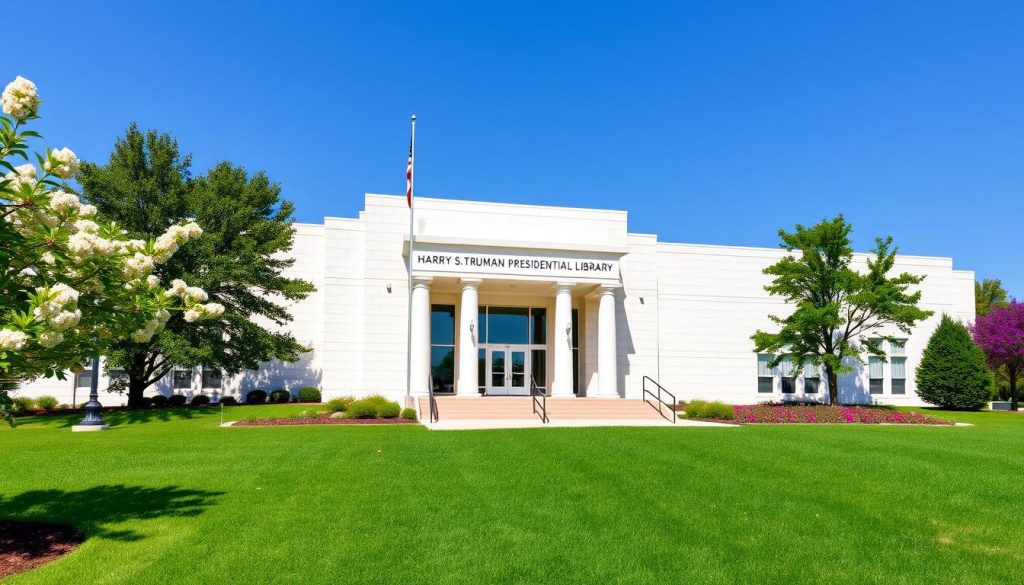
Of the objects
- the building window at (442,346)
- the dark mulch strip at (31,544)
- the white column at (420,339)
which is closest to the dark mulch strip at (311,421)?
the white column at (420,339)

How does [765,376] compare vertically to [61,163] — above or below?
below

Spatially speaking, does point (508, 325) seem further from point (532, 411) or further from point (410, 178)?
point (410, 178)

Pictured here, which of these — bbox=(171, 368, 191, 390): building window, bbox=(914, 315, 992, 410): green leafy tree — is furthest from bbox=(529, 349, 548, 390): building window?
bbox=(914, 315, 992, 410): green leafy tree

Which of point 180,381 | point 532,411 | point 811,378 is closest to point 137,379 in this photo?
point 180,381

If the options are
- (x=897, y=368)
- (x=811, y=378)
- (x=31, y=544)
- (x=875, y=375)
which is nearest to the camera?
(x=31, y=544)

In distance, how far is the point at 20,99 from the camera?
497 cm

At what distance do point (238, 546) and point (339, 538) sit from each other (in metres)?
0.98

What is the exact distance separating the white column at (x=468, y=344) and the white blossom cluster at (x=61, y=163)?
67.2 ft

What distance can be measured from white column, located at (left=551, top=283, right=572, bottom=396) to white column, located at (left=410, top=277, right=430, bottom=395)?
5.24 m

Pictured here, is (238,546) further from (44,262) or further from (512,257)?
(512,257)

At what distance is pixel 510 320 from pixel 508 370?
7.59 feet

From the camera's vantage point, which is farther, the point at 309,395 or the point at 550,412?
the point at 309,395

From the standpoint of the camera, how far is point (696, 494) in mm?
8742

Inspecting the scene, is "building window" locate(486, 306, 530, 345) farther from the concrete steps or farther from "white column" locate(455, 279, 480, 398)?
the concrete steps
